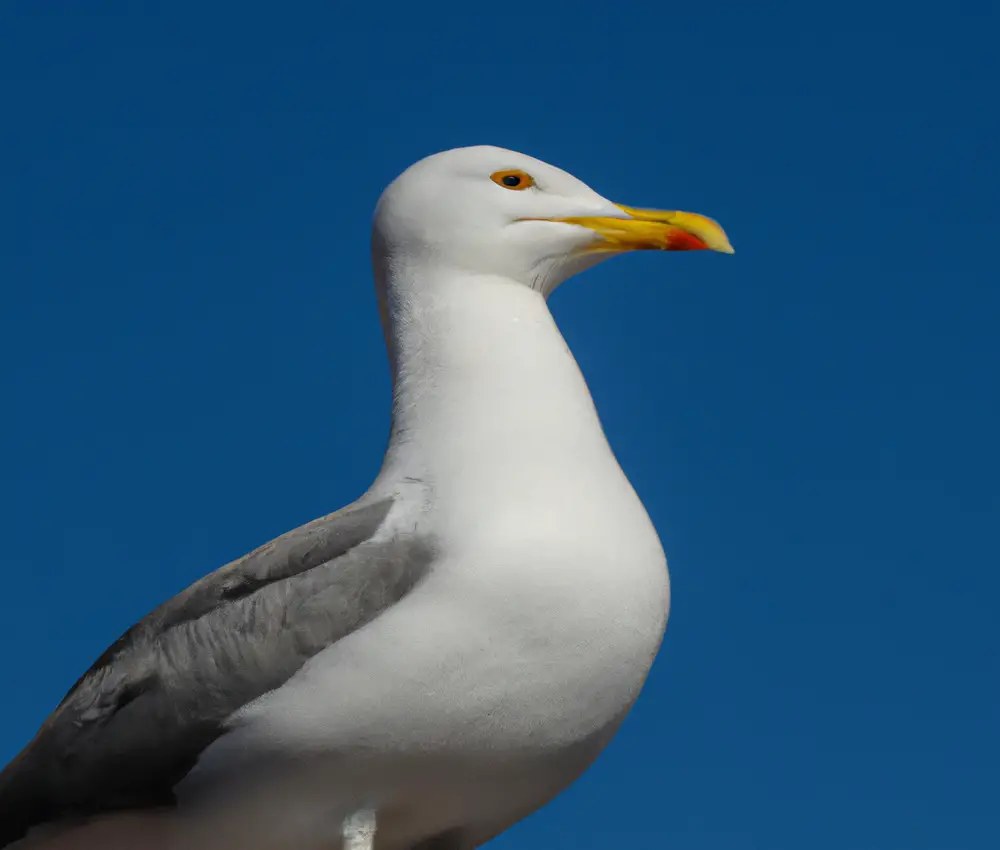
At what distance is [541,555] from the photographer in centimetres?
511

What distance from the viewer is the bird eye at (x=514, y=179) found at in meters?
6.08

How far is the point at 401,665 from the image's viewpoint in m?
4.97

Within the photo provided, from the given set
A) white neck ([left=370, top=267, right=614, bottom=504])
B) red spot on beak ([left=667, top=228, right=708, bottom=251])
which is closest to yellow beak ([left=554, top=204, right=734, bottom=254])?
red spot on beak ([left=667, top=228, right=708, bottom=251])

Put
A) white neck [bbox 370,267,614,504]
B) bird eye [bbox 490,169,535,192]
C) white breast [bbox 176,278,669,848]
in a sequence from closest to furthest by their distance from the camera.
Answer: white breast [bbox 176,278,669,848] → white neck [bbox 370,267,614,504] → bird eye [bbox 490,169,535,192]

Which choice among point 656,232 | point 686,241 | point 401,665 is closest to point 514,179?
point 656,232

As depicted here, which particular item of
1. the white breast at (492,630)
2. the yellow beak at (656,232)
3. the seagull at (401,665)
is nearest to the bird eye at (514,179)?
the yellow beak at (656,232)

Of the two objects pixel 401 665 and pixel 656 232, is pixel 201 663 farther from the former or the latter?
pixel 656 232

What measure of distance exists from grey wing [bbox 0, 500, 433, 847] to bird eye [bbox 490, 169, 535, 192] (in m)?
1.48

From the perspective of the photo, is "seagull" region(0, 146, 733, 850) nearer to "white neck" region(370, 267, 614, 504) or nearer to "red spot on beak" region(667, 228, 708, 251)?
"white neck" region(370, 267, 614, 504)

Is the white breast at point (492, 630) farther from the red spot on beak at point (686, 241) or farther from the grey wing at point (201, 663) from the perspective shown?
the red spot on beak at point (686, 241)

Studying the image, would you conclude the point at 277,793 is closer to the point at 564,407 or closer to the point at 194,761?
the point at 194,761

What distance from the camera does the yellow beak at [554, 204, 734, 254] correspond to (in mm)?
6082

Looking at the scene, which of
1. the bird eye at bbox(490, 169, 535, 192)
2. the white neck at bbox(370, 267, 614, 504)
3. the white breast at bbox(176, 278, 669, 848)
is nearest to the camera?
the white breast at bbox(176, 278, 669, 848)

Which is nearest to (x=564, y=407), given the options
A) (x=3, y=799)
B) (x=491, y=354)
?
(x=491, y=354)
